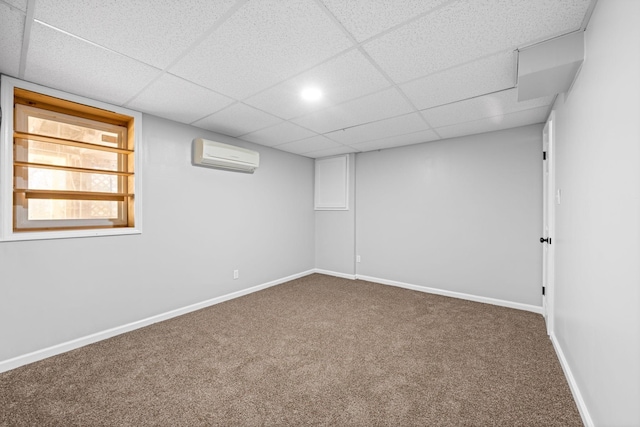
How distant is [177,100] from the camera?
2551 millimetres

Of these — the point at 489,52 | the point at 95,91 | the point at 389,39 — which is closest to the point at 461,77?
the point at 489,52

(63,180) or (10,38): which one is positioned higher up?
(10,38)

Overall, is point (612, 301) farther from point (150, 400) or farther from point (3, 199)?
point (3, 199)

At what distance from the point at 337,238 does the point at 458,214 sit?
6.95 feet

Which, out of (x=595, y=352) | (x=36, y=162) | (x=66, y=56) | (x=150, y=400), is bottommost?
A: (x=150, y=400)

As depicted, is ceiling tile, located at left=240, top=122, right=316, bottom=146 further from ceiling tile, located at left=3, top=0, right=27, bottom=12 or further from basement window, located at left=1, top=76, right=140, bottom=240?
ceiling tile, located at left=3, top=0, right=27, bottom=12

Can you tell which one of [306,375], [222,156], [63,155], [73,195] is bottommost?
[306,375]

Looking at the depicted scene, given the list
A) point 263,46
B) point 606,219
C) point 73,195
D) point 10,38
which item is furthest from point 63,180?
point 606,219

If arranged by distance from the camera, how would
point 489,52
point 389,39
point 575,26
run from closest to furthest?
point 575,26, point 389,39, point 489,52

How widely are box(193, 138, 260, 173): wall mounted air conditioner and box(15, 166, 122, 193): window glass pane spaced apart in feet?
2.93

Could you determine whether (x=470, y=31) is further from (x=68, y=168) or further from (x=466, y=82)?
(x=68, y=168)

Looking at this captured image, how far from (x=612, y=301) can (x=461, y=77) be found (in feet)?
5.80

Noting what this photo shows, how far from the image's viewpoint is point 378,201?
15.0 ft

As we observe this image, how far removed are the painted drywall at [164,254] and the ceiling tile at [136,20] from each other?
141 centimetres
